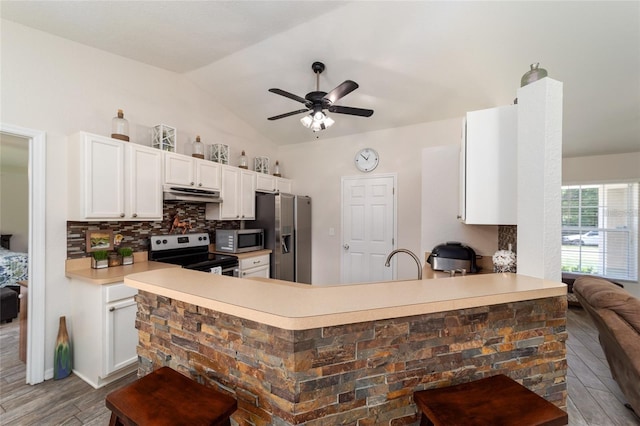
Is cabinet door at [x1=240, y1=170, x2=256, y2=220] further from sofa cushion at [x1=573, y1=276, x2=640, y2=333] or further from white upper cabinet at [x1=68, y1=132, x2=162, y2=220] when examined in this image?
sofa cushion at [x1=573, y1=276, x2=640, y2=333]

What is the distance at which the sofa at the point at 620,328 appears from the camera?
5.68ft

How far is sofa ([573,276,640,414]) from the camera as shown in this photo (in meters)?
1.73

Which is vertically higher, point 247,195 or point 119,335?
point 247,195

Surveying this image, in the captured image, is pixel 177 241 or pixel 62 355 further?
pixel 177 241

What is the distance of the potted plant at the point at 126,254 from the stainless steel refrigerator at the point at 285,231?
5.55 ft

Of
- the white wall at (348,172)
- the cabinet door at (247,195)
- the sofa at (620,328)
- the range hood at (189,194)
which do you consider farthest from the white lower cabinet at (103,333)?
the sofa at (620,328)

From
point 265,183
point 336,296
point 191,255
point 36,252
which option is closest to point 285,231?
point 265,183

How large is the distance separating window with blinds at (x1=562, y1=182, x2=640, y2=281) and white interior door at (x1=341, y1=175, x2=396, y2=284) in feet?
9.91

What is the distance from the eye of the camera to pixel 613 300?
186cm

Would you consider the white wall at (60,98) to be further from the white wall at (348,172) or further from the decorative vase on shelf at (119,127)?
the white wall at (348,172)

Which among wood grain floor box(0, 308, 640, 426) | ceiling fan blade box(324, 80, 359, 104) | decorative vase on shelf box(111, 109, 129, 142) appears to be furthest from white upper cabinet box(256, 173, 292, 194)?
wood grain floor box(0, 308, 640, 426)

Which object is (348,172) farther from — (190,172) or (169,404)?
(169,404)

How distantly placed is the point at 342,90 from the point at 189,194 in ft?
6.47

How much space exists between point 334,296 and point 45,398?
2.56 m
